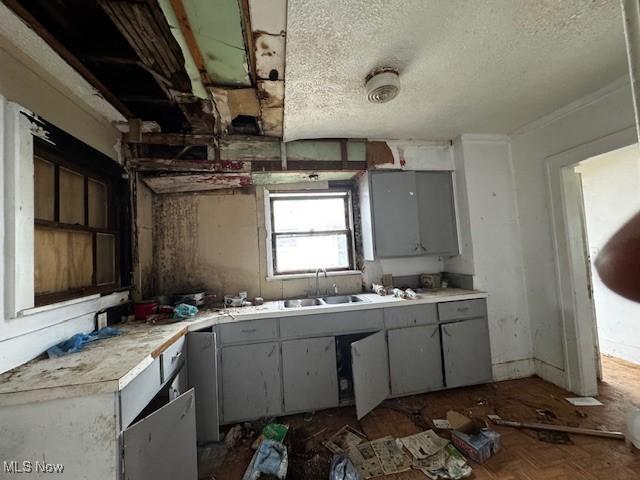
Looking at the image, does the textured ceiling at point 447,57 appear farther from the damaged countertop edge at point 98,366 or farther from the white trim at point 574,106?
the damaged countertop edge at point 98,366

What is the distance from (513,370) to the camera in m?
2.53

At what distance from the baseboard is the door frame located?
31 cm

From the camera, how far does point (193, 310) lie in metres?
2.04

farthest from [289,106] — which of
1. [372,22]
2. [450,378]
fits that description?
[450,378]

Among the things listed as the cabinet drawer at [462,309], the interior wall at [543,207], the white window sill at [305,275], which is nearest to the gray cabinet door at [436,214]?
the cabinet drawer at [462,309]

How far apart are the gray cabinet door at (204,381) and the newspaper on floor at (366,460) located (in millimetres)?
933

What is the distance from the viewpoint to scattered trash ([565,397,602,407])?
206 cm

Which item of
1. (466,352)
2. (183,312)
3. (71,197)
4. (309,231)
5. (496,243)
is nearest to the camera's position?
(71,197)

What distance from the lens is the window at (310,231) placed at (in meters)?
2.83

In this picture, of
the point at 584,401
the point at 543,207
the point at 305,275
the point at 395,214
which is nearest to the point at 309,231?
the point at 305,275

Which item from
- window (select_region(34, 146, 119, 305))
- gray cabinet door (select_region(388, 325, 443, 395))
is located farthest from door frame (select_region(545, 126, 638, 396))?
window (select_region(34, 146, 119, 305))

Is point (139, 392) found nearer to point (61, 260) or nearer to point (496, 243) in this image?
point (61, 260)

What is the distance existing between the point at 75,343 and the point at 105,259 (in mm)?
760

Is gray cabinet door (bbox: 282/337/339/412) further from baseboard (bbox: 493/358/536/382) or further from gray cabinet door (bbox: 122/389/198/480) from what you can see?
baseboard (bbox: 493/358/536/382)
